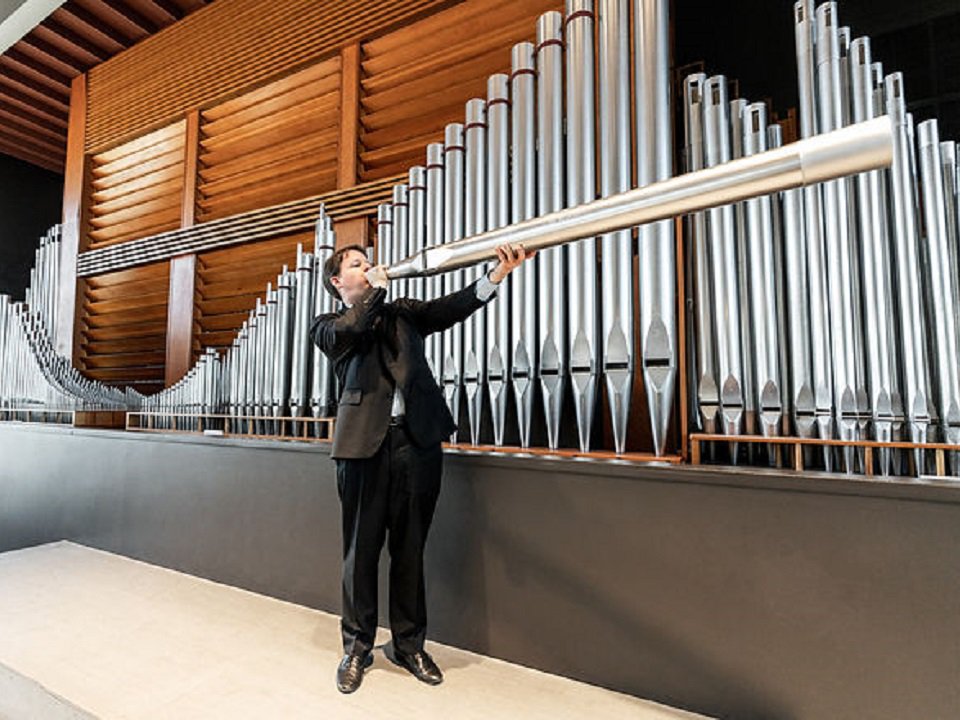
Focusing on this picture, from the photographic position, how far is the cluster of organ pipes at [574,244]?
1.67 m

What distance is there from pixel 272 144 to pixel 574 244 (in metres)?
2.21

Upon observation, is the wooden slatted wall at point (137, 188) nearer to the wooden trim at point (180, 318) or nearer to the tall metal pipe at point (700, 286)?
the wooden trim at point (180, 318)

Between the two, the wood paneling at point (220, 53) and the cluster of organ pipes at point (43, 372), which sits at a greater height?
the wood paneling at point (220, 53)

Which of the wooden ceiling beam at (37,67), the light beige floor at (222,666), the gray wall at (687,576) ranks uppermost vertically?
the wooden ceiling beam at (37,67)

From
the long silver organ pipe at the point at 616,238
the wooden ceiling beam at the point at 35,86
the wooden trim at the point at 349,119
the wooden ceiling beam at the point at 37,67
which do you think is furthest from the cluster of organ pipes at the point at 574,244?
the wooden ceiling beam at the point at 35,86

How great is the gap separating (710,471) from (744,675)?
0.47 metres

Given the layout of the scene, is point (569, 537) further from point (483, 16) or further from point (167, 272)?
point (167, 272)

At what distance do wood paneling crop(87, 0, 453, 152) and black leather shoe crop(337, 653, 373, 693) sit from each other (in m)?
2.61

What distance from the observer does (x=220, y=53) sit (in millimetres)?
3545

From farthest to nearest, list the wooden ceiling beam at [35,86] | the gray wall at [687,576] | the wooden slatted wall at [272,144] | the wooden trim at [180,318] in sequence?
1. the wooden ceiling beam at [35,86]
2. the wooden trim at [180,318]
3. the wooden slatted wall at [272,144]
4. the gray wall at [687,576]

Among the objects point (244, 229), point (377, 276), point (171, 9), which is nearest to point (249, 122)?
point (244, 229)

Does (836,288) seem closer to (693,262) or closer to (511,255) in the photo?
→ (693,262)

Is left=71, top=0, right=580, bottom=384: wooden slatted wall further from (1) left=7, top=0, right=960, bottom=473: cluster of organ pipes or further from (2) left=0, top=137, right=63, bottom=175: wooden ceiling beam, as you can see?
(2) left=0, top=137, right=63, bottom=175: wooden ceiling beam

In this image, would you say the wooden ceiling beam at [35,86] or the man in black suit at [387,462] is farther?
the wooden ceiling beam at [35,86]
